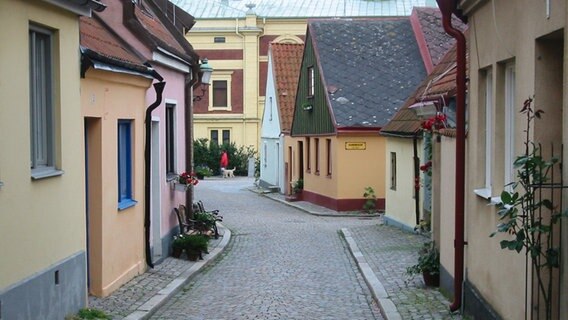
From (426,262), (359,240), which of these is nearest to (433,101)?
(426,262)

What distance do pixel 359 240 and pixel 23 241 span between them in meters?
12.5

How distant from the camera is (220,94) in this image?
5838 cm

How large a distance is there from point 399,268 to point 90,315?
20.6ft

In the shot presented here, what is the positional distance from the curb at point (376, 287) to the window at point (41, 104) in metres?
4.14

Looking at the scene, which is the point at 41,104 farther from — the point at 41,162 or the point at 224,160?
the point at 224,160

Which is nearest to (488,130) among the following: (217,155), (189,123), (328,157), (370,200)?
(189,123)

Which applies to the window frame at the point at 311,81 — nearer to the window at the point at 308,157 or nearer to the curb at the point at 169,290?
the window at the point at 308,157

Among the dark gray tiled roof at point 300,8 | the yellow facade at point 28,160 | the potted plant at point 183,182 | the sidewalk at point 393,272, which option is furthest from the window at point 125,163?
the dark gray tiled roof at point 300,8

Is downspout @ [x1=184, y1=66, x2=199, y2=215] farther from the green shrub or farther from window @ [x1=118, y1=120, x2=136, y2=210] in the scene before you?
the green shrub

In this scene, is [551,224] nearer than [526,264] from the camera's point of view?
Yes

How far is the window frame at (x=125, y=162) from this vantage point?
40.6 ft

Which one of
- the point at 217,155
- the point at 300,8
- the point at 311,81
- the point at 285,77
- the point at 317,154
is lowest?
the point at 217,155

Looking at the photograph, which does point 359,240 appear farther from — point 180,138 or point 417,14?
point 417,14

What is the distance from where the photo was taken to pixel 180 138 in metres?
17.8
